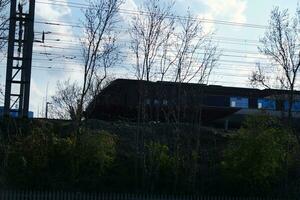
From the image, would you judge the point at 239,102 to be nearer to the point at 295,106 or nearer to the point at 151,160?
the point at 295,106

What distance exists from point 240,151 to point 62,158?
7.99 metres

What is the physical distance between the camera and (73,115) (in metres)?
30.0

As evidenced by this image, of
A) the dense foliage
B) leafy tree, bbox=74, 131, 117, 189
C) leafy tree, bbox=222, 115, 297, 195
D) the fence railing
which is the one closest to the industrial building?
the dense foliage

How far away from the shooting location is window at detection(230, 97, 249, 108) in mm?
48438

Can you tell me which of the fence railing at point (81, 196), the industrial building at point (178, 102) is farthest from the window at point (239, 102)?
the fence railing at point (81, 196)

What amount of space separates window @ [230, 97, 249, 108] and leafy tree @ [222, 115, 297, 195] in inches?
717

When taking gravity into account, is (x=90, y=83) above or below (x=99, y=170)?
above

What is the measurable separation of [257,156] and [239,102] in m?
20.2

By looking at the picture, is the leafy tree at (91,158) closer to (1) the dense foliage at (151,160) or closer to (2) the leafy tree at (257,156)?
(1) the dense foliage at (151,160)

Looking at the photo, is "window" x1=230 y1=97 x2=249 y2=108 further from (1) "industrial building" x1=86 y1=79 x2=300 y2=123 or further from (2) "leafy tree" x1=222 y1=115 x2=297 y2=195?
(2) "leafy tree" x1=222 y1=115 x2=297 y2=195

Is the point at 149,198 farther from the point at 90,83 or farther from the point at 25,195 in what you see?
the point at 90,83

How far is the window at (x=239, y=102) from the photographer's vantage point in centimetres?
4844

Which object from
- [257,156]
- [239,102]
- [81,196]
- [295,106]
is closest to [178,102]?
[257,156]

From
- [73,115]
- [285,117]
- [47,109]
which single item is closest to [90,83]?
[73,115]
